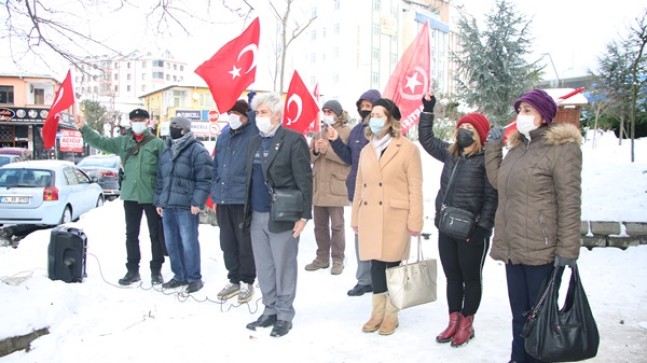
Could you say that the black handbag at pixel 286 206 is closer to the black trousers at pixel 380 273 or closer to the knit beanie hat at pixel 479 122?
the black trousers at pixel 380 273

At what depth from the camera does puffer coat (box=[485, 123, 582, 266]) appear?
3232 mm

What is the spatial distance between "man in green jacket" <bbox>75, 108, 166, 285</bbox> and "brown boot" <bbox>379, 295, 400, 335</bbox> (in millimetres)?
2993

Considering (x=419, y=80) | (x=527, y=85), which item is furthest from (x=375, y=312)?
(x=527, y=85)

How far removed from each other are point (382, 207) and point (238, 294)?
6.92 feet

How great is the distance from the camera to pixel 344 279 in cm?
621

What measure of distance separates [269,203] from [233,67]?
205cm

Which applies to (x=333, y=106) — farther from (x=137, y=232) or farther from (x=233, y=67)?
(x=137, y=232)

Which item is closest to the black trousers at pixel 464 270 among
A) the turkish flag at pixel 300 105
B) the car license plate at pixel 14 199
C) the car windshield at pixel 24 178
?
the turkish flag at pixel 300 105

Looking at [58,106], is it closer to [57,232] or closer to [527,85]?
[57,232]

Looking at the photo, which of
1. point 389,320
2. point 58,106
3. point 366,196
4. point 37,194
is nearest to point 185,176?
point 58,106

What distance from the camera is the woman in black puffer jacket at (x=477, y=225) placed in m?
4.02

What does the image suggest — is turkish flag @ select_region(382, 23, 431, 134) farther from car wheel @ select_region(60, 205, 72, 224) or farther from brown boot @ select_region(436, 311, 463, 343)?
car wheel @ select_region(60, 205, 72, 224)

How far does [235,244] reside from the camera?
5.41m

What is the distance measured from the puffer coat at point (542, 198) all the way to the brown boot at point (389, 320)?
48.4 inches
